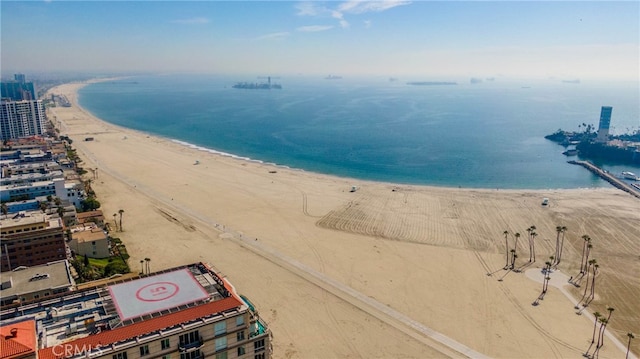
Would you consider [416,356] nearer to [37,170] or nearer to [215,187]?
[215,187]

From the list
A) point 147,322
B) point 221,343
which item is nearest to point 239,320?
point 221,343

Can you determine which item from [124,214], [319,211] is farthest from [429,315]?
[124,214]

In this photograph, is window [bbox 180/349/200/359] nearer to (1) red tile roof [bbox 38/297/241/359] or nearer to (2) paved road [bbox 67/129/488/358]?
(1) red tile roof [bbox 38/297/241/359]

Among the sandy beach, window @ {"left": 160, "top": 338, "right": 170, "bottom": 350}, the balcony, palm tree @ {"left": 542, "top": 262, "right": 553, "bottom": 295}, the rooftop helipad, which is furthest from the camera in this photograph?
palm tree @ {"left": 542, "top": 262, "right": 553, "bottom": 295}

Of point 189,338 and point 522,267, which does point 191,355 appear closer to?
point 189,338

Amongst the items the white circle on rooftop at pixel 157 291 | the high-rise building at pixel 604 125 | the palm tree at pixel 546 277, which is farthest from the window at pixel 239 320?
the high-rise building at pixel 604 125

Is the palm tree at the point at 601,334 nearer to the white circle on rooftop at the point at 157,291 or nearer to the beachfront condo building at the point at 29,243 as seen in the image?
the white circle on rooftop at the point at 157,291

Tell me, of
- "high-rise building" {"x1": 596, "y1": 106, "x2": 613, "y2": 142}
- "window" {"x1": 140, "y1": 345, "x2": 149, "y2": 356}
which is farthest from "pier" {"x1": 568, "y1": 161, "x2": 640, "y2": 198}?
"window" {"x1": 140, "y1": 345, "x2": 149, "y2": 356}
